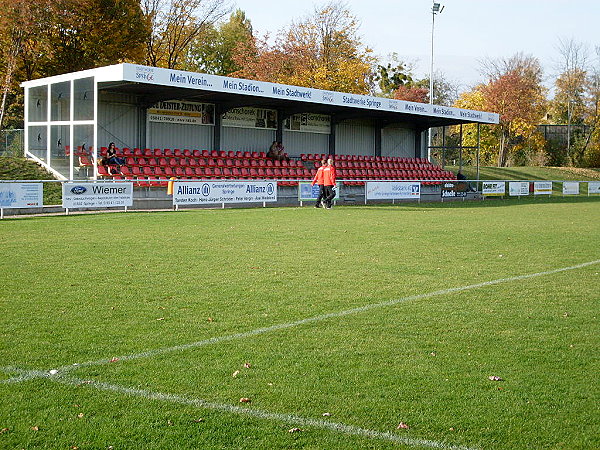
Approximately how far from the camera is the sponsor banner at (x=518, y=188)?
3978 cm

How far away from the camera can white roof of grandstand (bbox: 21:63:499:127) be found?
1029 inches

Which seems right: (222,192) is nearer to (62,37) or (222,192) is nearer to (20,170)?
(20,170)

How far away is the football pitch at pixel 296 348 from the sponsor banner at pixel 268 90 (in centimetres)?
1392

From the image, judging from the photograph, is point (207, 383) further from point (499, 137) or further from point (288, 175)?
point (499, 137)

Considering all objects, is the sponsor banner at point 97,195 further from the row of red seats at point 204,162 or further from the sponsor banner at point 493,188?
the sponsor banner at point 493,188

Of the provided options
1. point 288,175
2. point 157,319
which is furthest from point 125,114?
point 157,319

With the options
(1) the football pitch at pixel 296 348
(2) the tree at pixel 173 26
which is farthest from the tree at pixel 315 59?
(1) the football pitch at pixel 296 348

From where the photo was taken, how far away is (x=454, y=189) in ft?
126

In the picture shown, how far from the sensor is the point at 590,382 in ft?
18.3

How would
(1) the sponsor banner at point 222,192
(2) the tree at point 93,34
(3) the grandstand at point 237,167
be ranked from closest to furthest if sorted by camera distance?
(1) the sponsor banner at point 222,192 < (3) the grandstand at point 237,167 < (2) the tree at point 93,34

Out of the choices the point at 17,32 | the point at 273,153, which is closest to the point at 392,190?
the point at 273,153

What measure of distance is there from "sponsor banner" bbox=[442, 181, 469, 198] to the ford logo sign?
20.7 meters

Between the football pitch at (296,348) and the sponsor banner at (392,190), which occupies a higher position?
the sponsor banner at (392,190)

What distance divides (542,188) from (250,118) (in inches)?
727
